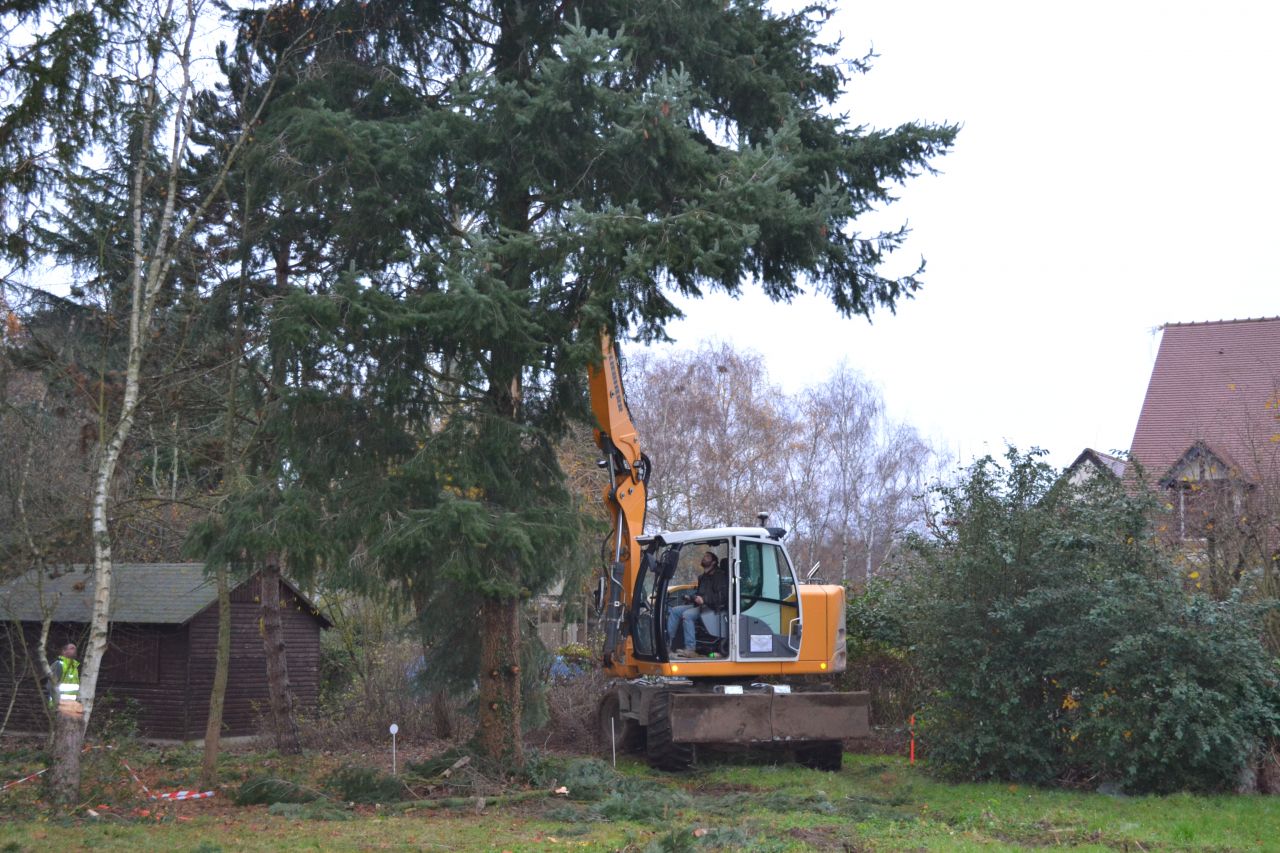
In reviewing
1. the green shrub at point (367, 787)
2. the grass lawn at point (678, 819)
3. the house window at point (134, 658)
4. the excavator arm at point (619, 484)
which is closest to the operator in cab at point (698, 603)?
the excavator arm at point (619, 484)

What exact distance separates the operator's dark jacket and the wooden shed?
27.7 ft

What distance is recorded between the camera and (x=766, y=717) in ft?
45.3

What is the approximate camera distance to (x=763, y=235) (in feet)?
42.2

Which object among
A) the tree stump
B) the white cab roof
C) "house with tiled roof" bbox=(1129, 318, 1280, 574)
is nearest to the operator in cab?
the white cab roof

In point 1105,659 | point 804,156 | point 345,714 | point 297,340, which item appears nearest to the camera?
point 297,340

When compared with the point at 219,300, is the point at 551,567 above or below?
below

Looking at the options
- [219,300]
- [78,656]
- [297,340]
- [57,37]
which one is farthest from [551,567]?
[78,656]

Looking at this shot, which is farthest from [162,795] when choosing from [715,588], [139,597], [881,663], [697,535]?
[881,663]

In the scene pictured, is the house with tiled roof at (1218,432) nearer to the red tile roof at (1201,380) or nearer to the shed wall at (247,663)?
the red tile roof at (1201,380)

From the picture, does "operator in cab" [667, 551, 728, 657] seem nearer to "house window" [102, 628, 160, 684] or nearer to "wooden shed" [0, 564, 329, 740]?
"wooden shed" [0, 564, 329, 740]

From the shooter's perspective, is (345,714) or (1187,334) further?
(1187,334)

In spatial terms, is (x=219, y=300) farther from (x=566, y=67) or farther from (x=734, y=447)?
(x=734, y=447)

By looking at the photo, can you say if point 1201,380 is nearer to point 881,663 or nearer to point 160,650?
point 881,663

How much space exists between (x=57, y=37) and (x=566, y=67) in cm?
480
